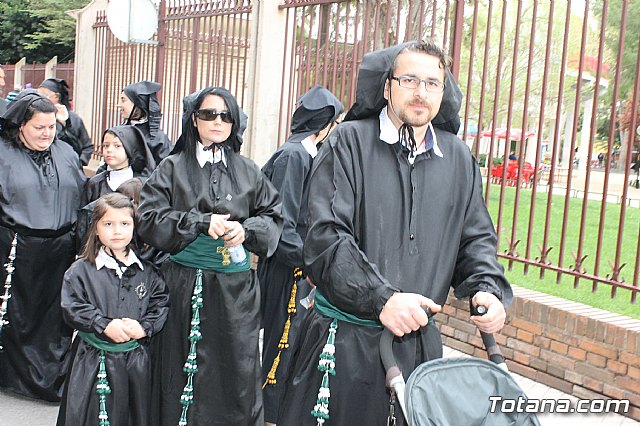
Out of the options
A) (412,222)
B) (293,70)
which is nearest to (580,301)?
(412,222)

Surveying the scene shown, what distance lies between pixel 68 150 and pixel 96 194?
0.45m

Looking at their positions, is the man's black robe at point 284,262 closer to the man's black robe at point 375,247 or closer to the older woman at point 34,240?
the older woman at point 34,240

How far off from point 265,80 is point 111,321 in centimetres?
490

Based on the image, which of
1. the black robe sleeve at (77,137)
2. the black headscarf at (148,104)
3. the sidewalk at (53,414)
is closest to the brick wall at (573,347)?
the sidewalk at (53,414)

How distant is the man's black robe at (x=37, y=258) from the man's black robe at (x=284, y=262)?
1.57 meters

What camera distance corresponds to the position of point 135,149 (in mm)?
6270

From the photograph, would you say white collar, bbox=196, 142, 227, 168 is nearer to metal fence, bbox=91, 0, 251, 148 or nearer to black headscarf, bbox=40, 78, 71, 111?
metal fence, bbox=91, 0, 251, 148

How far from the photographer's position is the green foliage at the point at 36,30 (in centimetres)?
3083

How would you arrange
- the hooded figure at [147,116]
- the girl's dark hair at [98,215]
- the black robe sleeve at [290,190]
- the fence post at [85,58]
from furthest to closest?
the fence post at [85,58], the hooded figure at [147,116], the black robe sleeve at [290,190], the girl's dark hair at [98,215]

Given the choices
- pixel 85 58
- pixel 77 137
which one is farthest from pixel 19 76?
pixel 77 137

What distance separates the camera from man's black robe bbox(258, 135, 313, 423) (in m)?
5.11

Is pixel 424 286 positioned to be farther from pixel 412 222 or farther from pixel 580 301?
pixel 580 301

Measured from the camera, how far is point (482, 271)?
303cm

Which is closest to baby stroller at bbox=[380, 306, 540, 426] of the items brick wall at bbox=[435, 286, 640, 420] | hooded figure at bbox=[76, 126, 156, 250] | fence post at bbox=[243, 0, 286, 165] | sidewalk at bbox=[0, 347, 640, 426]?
sidewalk at bbox=[0, 347, 640, 426]
